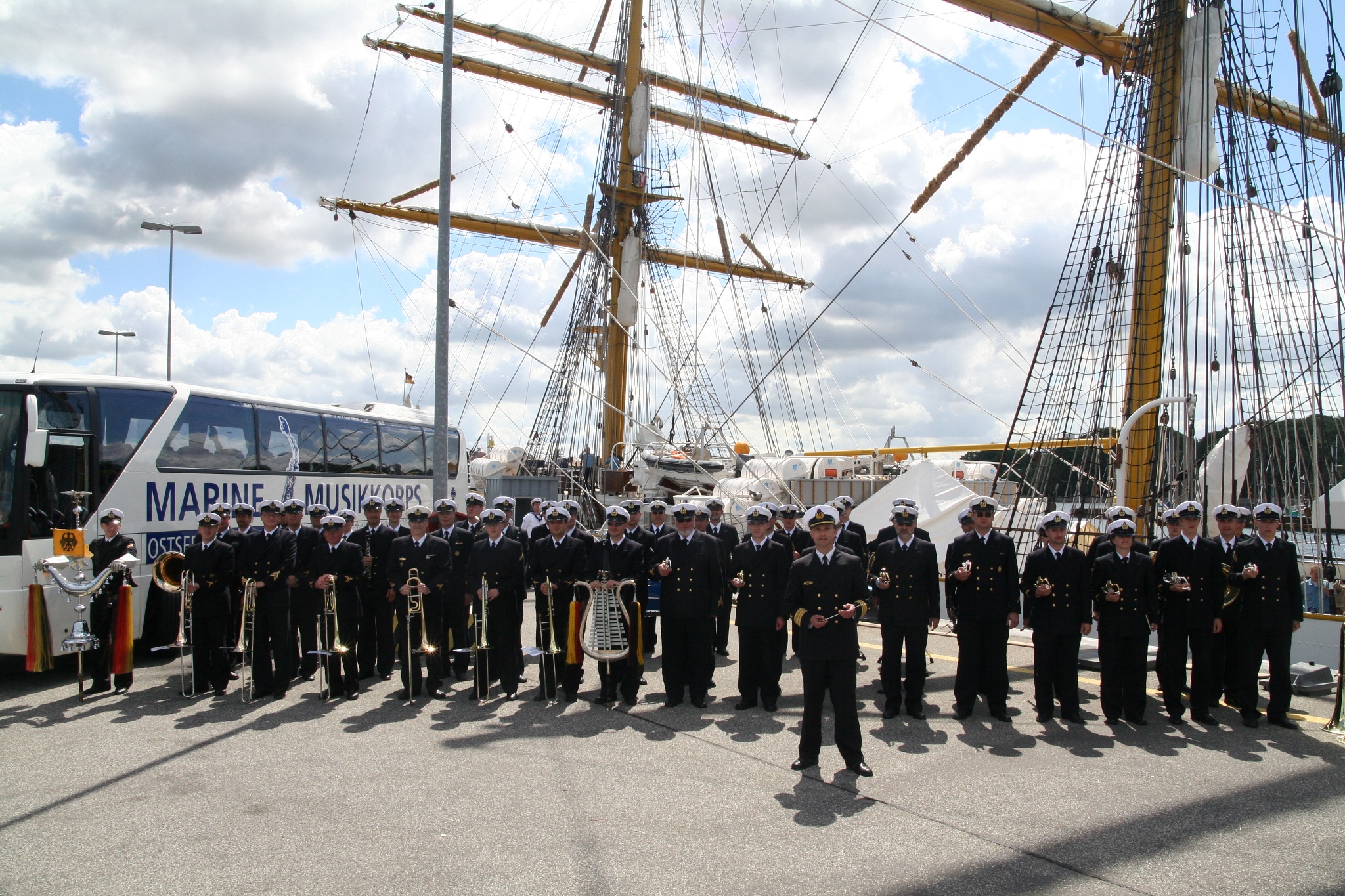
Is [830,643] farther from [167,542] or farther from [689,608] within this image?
[167,542]

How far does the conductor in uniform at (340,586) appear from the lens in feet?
→ 25.0

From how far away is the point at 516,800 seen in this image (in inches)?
190

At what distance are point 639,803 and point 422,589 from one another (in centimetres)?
371

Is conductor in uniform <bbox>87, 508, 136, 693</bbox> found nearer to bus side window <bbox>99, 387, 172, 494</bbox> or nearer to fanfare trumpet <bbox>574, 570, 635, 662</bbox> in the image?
bus side window <bbox>99, 387, 172, 494</bbox>

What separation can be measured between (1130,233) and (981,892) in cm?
1159

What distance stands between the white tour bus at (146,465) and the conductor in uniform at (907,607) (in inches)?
294

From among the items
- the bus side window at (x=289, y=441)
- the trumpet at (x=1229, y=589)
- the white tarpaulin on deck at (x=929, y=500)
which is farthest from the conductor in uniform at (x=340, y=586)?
the white tarpaulin on deck at (x=929, y=500)

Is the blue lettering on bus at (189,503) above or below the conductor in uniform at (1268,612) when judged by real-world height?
above

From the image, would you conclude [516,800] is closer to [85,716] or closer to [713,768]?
[713,768]

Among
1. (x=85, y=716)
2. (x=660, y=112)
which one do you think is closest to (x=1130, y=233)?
(x=85, y=716)

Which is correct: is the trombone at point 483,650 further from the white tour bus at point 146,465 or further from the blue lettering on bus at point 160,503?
the blue lettering on bus at point 160,503

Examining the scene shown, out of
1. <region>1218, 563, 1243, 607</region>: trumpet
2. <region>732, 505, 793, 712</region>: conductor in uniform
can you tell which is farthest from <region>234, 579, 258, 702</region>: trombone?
<region>1218, 563, 1243, 607</region>: trumpet

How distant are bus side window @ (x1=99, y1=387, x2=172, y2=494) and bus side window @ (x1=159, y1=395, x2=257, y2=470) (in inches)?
13.6

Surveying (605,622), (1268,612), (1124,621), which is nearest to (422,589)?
(605,622)
